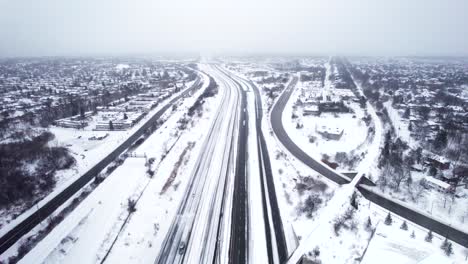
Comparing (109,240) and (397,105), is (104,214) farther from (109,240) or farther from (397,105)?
(397,105)

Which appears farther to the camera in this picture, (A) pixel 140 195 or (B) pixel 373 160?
(B) pixel 373 160

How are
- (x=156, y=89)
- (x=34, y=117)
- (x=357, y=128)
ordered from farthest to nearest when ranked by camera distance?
(x=156, y=89) → (x=34, y=117) → (x=357, y=128)

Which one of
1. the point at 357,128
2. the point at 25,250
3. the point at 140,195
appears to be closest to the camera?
the point at 25,250

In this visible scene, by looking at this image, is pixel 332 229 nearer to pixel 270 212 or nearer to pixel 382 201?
pixel 270 212

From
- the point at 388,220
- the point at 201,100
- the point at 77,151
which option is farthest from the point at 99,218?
the point at 201,100

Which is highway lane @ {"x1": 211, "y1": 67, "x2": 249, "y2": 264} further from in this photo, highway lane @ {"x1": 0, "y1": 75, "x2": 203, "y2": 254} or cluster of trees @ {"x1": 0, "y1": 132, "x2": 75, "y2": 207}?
cluster of trees @ {"x1": 0, "y1": 132, "x2": 75, "y2": 207}

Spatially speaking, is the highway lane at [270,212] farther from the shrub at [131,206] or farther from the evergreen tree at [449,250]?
the shrub at [131,206]

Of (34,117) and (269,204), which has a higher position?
(34,117)

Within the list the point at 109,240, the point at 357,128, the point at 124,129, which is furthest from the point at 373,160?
the point at 124,129
